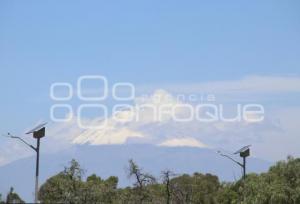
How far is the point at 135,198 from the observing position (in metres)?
64.0

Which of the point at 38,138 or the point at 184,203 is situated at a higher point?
the point at 38,138

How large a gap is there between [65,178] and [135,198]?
7069mm

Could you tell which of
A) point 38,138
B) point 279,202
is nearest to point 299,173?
point 279,202

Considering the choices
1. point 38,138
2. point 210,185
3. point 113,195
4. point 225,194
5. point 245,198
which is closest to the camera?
point 38,138

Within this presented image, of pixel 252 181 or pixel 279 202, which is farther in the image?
pixel 252 181

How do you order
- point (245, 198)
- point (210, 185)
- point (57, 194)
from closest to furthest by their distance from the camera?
1. point (57, 194)
2. point (245, 198)
3. point (210, 185)

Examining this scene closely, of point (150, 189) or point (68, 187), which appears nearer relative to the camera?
point (68, 187)

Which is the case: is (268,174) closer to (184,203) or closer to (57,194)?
(184,203)

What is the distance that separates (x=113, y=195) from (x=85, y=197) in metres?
8.36

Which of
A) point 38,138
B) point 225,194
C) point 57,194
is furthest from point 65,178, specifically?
point 225,194

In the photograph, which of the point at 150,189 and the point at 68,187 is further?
the point at 150,189

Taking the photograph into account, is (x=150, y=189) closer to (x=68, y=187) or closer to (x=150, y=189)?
(x=150, y=189)

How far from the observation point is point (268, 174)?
209 feet

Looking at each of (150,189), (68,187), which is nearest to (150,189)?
(150,189)
